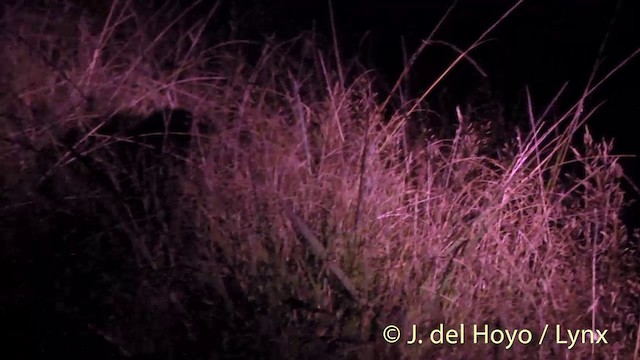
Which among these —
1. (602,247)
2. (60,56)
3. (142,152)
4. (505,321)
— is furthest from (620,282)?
(60,56)

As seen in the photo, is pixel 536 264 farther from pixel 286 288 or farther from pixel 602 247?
pixel 286 288

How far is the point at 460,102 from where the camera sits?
4152 mm

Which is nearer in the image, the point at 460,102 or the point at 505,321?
the point at 505,321

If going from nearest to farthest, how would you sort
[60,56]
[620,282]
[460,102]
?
[620,282] → [60,56] → [460,102]

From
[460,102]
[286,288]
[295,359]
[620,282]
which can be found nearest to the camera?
[295,359]

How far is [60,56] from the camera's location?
3.86m

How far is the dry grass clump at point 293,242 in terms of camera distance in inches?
89.3

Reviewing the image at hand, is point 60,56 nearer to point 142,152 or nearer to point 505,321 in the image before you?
point 142,152

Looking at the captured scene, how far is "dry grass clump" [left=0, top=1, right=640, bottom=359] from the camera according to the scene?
2268 millimetres

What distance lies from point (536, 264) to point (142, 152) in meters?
1.39

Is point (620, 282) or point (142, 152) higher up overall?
point (142, 152)

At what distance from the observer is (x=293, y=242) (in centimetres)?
249

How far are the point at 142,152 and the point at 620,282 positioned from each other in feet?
5.42

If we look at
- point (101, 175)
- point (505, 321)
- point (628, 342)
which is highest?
point (101, 175)
